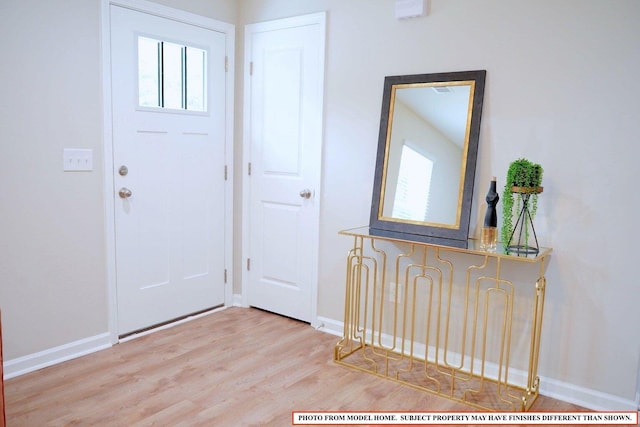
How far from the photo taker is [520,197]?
257 centimetres

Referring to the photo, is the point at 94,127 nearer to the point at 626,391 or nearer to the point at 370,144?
the point at 370,144

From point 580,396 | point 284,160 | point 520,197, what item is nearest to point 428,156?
point 520,197

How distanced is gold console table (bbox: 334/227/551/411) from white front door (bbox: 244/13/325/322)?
0.45 meters

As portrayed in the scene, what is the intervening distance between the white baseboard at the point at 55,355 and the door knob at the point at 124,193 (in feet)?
2.65

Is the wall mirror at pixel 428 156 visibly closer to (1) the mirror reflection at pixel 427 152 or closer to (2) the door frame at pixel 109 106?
(1) the mirror reflection at pixel 427 152

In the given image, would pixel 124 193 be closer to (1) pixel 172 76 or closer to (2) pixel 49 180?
(2) pixel 49 180

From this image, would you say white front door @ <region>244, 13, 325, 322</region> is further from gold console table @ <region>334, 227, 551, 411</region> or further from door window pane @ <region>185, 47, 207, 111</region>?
gold console table @ <region>334, 227, 551, 411</region>

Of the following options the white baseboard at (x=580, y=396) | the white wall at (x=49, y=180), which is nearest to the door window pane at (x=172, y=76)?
the white wall at (x=49, y=180)

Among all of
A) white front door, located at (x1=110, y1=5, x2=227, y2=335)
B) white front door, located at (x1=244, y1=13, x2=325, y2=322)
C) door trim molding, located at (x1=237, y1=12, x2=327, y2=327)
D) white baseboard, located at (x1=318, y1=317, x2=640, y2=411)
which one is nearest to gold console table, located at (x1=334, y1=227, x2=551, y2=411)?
white baseboard, located at (x1=318, y1=317, x2=640, y2=411)

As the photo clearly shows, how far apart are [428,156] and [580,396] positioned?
1386 millimetres

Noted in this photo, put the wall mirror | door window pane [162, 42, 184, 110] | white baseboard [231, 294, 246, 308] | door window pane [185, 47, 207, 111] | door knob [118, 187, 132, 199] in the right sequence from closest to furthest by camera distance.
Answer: the wall mirror → door knob [118, 187, 132, 199] → door window pane [162, 42, 184, 110] → door window pane [185, 47, 207, 111] → white baseboard [231, 294, 246, 308]

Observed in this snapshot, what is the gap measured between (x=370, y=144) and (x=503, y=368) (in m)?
1.43

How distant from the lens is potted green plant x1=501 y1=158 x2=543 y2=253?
2.39 meters

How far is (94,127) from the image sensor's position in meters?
2.93
